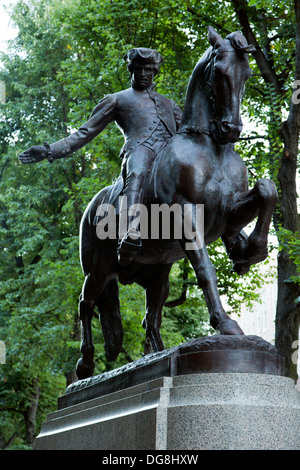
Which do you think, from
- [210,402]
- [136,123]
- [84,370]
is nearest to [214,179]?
[136,123]

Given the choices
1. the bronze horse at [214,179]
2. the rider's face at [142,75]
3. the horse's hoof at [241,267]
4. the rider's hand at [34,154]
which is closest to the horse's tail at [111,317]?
the bronze horse at [214,179]

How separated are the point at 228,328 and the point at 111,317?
10.3ft

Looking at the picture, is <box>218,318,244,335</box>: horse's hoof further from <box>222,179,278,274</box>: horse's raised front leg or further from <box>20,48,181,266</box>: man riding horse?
<box>20,48,181,266</box>: man riding horse

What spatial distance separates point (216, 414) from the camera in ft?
16.6

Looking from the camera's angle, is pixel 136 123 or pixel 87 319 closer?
pixel 136 123

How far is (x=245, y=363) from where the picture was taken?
17.7ft

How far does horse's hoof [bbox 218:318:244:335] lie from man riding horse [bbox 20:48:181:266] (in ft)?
5.76

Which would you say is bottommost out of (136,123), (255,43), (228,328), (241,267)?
(228,328)

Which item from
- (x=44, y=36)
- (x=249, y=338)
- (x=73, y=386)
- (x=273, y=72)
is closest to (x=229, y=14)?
(x=273, y=72)

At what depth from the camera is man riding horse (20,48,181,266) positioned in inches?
283

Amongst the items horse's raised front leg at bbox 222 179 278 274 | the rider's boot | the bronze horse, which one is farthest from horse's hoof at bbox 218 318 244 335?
the rider's boot

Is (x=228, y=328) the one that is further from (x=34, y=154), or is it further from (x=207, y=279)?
(x=34, y=154)

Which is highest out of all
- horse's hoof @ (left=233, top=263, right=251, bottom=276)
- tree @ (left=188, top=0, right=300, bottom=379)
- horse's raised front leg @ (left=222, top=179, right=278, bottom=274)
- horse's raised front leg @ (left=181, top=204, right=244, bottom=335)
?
tree @ (left=188, top=0, right=300, bottom=379)
